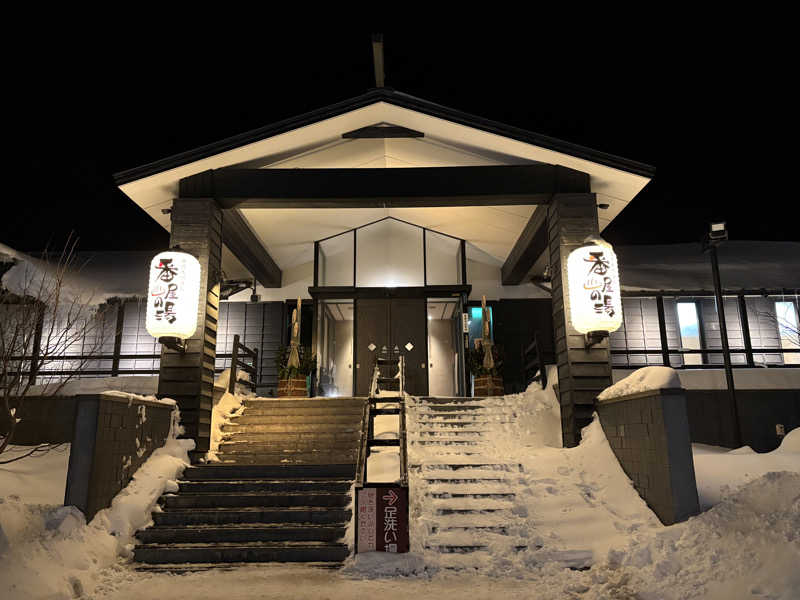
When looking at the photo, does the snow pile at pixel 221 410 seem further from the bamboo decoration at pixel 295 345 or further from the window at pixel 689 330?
the window at pixel 689 330

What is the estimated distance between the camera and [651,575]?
5.45 meters

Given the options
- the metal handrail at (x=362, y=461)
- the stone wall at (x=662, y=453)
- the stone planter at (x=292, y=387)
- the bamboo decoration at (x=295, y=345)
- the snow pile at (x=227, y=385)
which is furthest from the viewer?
the bamboo decoration at (x=295, y=345)

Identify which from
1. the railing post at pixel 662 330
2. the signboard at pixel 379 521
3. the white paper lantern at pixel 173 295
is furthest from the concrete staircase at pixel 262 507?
the railing post at pixel 662 330

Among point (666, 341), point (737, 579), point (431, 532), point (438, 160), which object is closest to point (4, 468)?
point (431, 532)

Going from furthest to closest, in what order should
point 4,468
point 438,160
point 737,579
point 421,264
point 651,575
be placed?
point 421,264
point 438,160
point 4,468
point 651,575
point 737,579

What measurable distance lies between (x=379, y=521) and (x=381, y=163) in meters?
8.00

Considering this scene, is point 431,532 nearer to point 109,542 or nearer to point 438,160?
point 109,542

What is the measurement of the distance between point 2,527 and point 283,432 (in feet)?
17.0

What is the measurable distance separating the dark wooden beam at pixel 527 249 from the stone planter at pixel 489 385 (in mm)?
3087

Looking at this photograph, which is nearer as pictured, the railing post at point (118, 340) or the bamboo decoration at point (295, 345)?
the bamboo decoration at point (295, 345)

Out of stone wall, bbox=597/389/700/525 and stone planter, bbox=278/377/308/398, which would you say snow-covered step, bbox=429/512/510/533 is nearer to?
stone wall, bbox=597/389/700/525

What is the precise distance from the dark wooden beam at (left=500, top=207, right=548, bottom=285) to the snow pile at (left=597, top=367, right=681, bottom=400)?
14.8 ft

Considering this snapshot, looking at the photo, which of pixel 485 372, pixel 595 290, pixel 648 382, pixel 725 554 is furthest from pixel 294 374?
pixel 725 554

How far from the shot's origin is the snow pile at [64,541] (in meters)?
5.29
